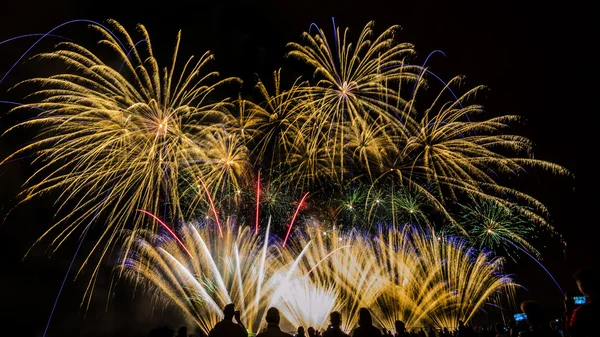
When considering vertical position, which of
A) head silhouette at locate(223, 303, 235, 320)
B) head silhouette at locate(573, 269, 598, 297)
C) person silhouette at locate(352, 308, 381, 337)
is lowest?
person silhouette at locate(352, 308, 381, 337)

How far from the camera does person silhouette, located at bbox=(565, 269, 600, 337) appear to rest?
4.41m

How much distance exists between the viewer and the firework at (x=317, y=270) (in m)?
22.6

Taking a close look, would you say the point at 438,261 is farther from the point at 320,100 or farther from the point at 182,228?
the point at 182,228

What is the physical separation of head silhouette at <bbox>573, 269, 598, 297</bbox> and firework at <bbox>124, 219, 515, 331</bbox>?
60.0 ft

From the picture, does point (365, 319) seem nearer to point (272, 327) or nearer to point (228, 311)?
point (272, 327)

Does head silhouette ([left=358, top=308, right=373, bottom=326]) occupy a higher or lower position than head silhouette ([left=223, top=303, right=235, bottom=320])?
lower

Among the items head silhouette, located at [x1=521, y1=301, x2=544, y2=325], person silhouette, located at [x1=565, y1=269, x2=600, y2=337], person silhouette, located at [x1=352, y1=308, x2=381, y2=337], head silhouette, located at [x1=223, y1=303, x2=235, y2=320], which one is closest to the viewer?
person silhouette, located at [x1=565, y1=269, x2=600, y2=337]

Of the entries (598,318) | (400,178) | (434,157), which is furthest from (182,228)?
(598,318)

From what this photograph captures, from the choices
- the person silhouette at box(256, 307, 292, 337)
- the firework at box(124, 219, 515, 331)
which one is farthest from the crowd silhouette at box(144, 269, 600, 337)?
the firework at box(124, 219, 515, 331)

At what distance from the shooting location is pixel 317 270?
950 inches

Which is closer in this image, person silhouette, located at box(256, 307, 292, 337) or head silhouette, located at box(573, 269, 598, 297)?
head silhouette, located at box(573, 269, 598, 297)

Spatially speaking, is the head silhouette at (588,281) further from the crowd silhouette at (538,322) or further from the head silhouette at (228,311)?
the head silhouette at (228,311)

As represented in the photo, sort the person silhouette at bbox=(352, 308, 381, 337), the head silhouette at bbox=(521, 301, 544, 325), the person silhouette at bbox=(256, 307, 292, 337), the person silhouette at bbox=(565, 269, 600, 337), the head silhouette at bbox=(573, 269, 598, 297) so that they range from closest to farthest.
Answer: the person silhouette at bbox=(565, 269, 600, 337)
the head silhouette at bbox=(573, 269, 598, 297)
the head silhouette at bbox=(521, 301, 544, 325)
the person silhouette at bbox=(352, 308, 381, 337)
the person silhouette at bbox=(256, 307, 292, 337)

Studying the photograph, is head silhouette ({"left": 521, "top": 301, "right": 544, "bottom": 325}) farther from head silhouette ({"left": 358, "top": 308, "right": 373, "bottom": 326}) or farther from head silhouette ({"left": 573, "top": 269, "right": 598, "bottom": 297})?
head silhouette ({"left": 358, "top": 308, "right": 373, "bottom": 326})
